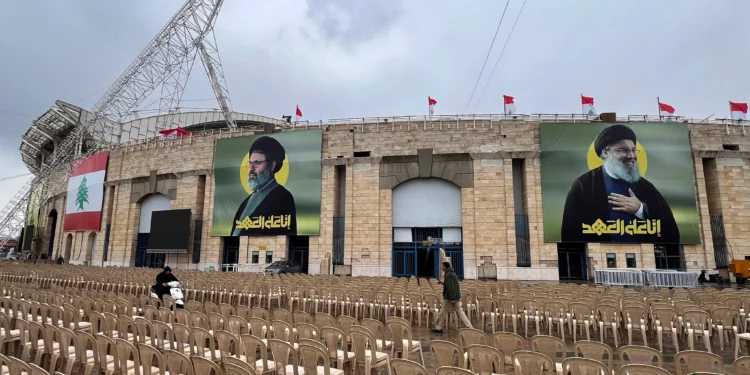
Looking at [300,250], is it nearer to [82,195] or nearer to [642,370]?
[82,195]

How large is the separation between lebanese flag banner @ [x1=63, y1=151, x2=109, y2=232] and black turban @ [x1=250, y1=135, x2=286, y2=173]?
17530 millimetres

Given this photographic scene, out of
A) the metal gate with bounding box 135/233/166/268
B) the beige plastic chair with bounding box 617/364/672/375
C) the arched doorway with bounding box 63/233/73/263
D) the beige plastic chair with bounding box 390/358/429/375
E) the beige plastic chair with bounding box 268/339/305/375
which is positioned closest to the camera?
the beige plastic chair with bounding box 617/364/672/375

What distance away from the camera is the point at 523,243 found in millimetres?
24531

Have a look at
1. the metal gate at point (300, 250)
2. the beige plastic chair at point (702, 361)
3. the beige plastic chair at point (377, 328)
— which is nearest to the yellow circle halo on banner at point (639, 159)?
the metal gate at point (300, 250)

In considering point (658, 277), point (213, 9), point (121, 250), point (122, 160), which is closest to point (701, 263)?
point (658, 277)

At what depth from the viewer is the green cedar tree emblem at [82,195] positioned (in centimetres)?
3647

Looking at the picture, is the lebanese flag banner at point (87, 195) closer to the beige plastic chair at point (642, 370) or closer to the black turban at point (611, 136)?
the black turban at point (611, 136)

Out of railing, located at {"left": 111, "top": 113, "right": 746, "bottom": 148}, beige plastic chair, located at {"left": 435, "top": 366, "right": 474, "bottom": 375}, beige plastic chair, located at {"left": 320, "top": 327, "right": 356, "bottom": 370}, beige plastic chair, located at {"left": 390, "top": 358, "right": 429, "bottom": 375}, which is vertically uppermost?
railing, located at {"left": 111, "top": 113, "right": 746, "bottom": 148}

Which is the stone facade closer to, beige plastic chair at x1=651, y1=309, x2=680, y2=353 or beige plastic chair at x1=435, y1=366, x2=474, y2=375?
beige plastic chair at x1=651, y1=309, x2=680, y2=353

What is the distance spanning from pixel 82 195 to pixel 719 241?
2036 inches

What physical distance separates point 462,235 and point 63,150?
43945 mm

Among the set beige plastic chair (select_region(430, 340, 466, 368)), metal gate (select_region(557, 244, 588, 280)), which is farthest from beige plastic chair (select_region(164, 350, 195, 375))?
metal gate (select_region(557, 244, 588, 280))

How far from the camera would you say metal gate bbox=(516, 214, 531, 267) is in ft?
79.6

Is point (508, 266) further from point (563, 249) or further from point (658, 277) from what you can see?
point (658, 277)
